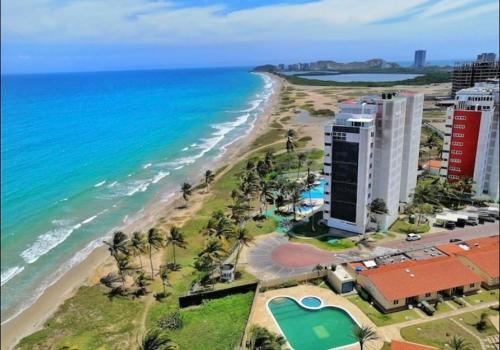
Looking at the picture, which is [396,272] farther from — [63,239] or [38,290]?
[63,239]

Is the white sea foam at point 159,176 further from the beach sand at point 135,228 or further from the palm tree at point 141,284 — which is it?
the palm tree at point 141,284

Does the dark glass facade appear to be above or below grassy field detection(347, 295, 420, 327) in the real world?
above

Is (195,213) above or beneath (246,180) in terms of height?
beneath

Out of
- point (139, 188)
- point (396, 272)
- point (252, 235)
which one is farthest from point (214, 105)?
point (396, 272)

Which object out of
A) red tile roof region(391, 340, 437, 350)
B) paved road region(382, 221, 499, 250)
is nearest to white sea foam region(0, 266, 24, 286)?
red tile roof region(391, 340, 437, 350)

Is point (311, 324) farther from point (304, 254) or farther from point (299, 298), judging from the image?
point (304, 254)

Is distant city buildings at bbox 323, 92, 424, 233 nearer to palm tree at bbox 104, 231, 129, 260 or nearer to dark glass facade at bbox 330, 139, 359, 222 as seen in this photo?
Answer: dark glass facade at bbox 330, 139, 359, 222

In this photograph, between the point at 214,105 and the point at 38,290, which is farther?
the point at 214,105
